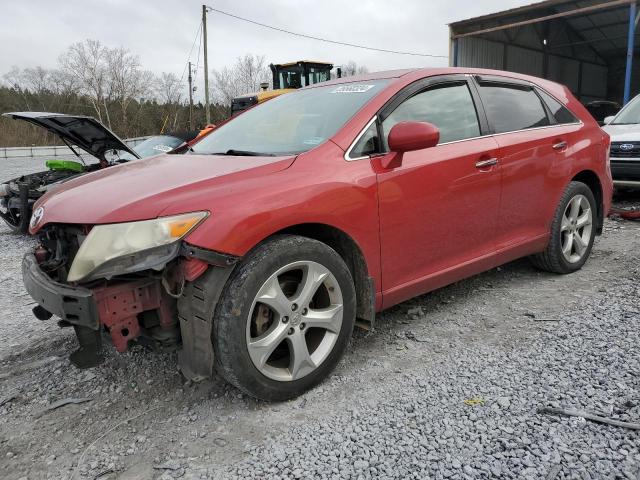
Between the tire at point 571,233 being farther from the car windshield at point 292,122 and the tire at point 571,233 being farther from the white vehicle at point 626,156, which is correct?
the white vehicle at point 626,156

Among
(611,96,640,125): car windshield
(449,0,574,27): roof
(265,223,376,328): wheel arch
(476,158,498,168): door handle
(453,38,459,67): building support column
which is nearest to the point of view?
(265,223,376,328): wheel arch

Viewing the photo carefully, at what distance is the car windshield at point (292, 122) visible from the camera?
2924mm

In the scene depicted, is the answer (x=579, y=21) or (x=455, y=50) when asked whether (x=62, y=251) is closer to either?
(x=455, y=50)

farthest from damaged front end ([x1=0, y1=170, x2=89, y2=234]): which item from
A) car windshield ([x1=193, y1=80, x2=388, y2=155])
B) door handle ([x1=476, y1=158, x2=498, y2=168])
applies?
door handle ([x1=476, y1=158, x2=498, y2=168])

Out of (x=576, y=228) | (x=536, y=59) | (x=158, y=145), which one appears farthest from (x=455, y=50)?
(x=576, y=228)

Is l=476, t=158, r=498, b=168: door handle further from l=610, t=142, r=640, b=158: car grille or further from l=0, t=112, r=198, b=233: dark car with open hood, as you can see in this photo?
l=610, t=142, r=640, b=158: car grille

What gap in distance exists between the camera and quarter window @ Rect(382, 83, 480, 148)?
310cm

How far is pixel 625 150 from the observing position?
6.86m

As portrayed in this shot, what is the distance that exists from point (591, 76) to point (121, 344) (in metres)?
31.2

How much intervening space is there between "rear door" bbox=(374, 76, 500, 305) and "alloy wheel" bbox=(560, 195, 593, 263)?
1.00 meters

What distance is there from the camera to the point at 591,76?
90.6 ft

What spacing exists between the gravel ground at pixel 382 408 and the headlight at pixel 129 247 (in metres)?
0.78

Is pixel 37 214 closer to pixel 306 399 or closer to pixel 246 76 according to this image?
pixel 306 399

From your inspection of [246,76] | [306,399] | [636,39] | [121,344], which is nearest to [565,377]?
[306,399]
